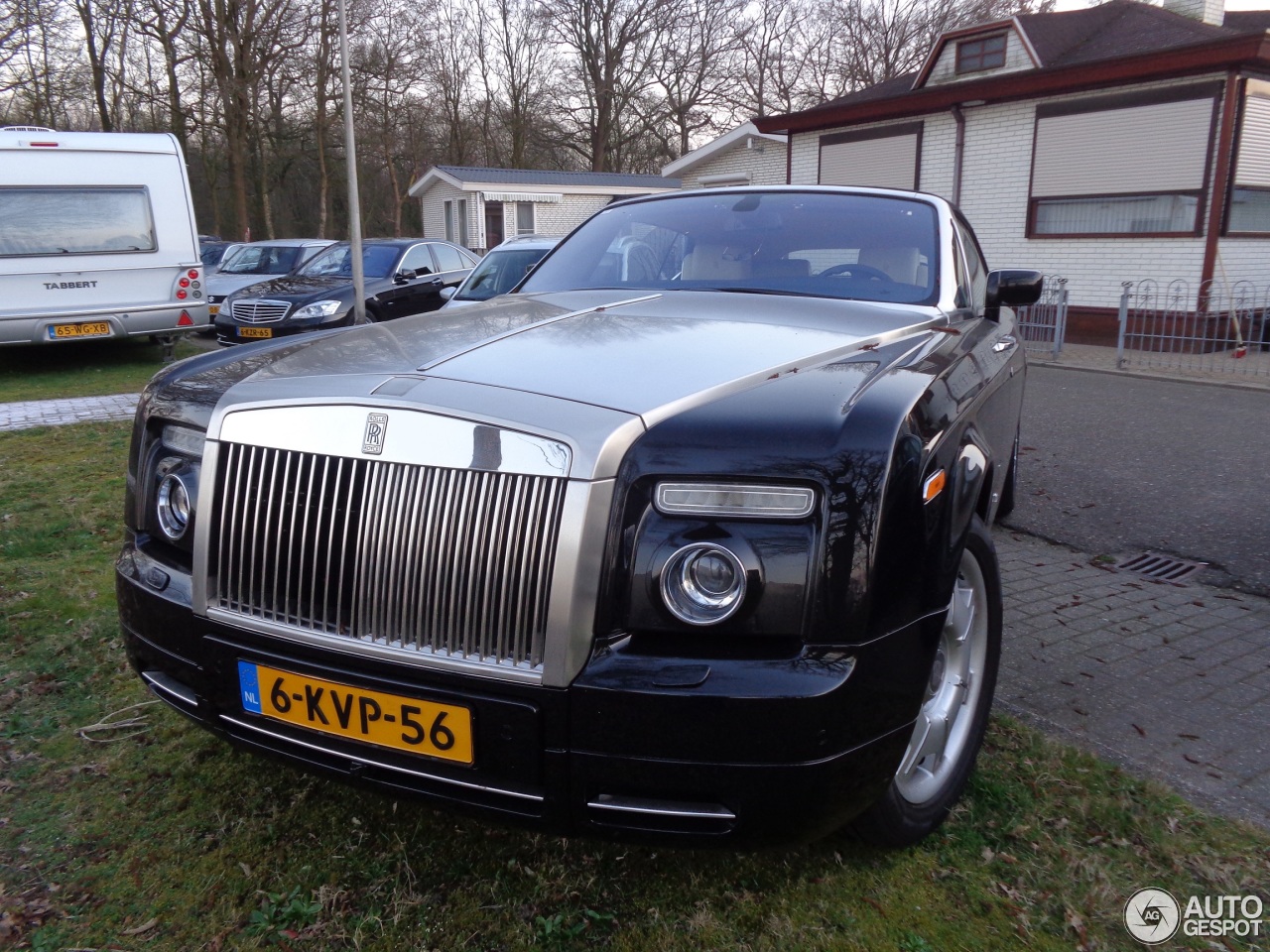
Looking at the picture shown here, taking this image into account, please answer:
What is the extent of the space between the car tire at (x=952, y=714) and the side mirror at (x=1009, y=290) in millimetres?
1915

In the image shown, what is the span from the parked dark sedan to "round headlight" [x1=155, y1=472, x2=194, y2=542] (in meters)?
9.96

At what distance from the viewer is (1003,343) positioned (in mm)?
3939

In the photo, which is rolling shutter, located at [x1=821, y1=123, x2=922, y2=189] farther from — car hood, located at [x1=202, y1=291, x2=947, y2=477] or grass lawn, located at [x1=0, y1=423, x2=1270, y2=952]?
grass lawn, located at [x1=0, y1=423, x2=1270, y2=952]

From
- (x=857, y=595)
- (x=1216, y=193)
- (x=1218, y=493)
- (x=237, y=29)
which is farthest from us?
(x=237, y=29)

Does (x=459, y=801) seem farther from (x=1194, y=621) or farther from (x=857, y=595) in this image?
(x=1194, y=621)

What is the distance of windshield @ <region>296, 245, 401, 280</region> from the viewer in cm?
1358

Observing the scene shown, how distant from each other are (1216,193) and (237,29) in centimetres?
2680

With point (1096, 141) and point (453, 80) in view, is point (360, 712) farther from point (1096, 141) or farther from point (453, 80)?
point (453, 80)

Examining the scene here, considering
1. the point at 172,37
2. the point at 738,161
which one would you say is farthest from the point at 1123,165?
the point at 172,37

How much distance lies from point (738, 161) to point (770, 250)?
2438cm

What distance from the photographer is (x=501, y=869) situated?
8.04 feet

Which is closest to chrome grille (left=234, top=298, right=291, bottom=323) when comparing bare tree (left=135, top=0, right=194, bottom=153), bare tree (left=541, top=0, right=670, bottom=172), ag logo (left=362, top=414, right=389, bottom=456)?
ag logo (left=362, top=414, right=389, bottom=456)

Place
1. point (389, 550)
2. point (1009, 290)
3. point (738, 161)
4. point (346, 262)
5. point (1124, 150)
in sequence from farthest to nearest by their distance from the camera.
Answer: point (738, 161) < point (1124, 150) < point (346, 262) < point (1009, 290) < point (389, 550)

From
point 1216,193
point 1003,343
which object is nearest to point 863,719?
point 1003,343
